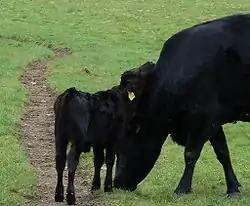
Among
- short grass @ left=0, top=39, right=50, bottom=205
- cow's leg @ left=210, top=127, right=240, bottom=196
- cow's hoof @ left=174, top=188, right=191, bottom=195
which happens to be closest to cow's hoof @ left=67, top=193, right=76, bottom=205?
short grass @ left=0, top=39, right=50, bottom=205

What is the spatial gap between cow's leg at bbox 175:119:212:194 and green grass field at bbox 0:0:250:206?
0.21 m

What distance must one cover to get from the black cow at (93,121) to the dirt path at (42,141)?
50 cm

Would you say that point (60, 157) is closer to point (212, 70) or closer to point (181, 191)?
point (181, 191)

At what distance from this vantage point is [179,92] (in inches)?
418

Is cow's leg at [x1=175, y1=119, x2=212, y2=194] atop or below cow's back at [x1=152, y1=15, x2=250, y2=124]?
below

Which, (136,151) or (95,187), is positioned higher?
(136,151)

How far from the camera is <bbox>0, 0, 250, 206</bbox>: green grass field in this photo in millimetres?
11562

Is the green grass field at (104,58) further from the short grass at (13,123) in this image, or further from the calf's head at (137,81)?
the calf's head at (137,81)

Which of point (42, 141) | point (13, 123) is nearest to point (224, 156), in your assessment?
point (42, 141)

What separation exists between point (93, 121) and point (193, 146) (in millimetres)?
1586

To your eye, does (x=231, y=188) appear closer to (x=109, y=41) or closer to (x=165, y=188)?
(x=165, y=188)

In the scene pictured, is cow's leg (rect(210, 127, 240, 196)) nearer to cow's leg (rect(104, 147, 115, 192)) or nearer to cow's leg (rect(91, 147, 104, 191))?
cow's leg (rect(104, 147, 115, 192))

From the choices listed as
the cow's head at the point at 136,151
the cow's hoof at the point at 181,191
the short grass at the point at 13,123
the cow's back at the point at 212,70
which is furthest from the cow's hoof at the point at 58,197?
the cow's back at the point at 212,70

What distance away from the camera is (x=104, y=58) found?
31359 mm
